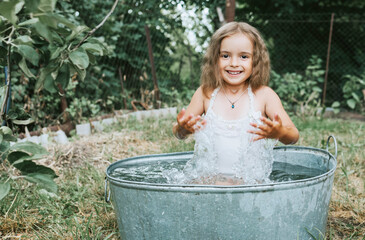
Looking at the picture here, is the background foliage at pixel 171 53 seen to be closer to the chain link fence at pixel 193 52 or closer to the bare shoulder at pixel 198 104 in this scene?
the chain link fence at pixel 193 52

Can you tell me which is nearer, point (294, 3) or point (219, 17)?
point (219, 17)

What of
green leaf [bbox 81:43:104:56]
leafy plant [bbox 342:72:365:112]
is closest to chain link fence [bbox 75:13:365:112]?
leafy plant [bbox 342:72:365:112]

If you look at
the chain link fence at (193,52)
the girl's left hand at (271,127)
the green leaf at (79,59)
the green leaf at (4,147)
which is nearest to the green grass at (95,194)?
the green leaf at (4,147)

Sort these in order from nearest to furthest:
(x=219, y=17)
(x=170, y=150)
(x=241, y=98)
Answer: (x=241, y=98) < (x=170, y=150) < (x=219, y=17)

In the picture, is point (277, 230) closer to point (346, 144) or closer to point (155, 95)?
point (346, 144)

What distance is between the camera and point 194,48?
18.2 ft

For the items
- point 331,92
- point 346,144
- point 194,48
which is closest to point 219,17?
point 194,48

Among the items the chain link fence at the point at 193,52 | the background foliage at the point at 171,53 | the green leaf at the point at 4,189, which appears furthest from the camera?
the chain link fence at the point at 193,52

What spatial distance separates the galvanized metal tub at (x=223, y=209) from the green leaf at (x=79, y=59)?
19.2 inches

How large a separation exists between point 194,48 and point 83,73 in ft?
14.4

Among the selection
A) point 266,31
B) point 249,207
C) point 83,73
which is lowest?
point 249,207

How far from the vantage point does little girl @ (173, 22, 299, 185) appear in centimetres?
190

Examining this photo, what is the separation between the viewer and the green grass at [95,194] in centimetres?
192

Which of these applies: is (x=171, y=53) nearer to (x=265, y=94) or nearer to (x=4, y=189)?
(x=265, y=94)
